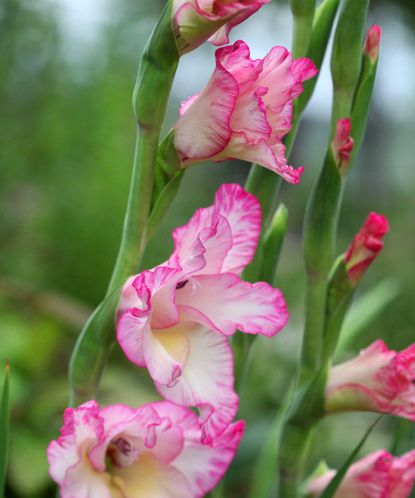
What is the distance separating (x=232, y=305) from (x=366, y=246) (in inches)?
6.5

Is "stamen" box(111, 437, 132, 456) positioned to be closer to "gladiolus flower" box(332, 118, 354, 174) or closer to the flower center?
the flower center

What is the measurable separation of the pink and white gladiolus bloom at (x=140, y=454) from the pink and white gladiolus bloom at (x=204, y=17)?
217mm

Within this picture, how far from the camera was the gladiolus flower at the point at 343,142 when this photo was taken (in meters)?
0.58

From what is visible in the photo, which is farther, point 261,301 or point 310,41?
point 310,41

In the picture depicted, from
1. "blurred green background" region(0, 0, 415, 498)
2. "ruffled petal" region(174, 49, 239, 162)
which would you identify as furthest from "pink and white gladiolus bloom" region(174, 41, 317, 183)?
"blurred green background" region(0, 0, 415, 498)

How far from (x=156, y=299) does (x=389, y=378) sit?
0.20 metres

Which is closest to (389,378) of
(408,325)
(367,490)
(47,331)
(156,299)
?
(367,490)

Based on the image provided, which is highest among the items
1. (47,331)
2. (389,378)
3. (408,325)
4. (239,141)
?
(239,141)

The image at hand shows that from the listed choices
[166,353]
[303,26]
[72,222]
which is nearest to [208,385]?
[166,353]

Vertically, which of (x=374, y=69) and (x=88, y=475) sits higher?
(x=374, y=69)

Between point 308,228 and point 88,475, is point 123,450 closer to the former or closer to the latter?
point 88,475

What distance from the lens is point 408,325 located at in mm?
Result: 2621

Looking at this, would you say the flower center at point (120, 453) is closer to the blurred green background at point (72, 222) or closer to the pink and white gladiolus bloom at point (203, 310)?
the pink and white gladiolus bloom at point (203, 310)

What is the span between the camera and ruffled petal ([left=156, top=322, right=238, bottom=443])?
45cm
